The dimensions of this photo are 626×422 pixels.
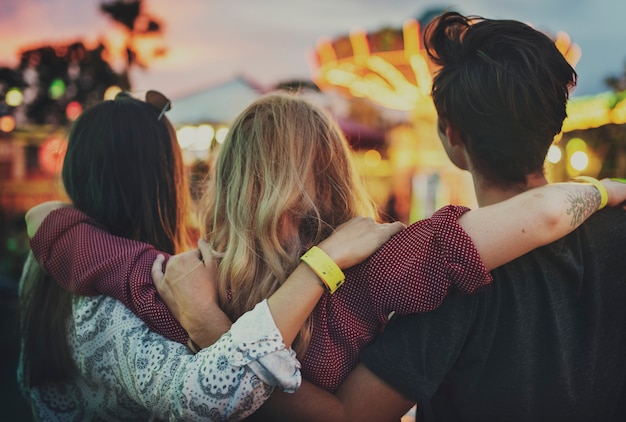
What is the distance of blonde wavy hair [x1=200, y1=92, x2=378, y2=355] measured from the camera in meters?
1.54

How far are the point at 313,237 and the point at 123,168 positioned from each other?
782mm

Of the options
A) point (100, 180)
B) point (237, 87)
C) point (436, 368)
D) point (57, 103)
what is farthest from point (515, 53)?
point (57, 103)

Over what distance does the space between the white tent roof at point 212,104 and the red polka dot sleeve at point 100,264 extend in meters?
8.46

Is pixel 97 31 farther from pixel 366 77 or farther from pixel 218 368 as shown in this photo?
pixel 218 368

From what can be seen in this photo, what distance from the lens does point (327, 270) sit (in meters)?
1.39

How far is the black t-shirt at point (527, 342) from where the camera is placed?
1380 millimetres

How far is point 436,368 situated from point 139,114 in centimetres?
132

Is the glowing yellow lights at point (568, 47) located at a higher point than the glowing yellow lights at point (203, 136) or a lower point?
higher

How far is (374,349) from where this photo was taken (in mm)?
1425

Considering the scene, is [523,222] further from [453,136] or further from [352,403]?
[352,403]

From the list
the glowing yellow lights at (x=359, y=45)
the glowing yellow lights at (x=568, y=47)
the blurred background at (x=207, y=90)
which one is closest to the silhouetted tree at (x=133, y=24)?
the blurred background at (x=207, y=90)

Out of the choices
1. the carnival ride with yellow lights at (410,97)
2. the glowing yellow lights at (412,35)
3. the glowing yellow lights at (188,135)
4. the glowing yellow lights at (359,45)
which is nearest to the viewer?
the glowing yellow lights at (188,135)

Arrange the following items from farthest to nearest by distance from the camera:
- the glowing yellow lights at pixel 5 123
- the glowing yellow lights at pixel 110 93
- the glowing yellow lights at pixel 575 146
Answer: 1. the glowing yellow lights at pixel 575 146
2. the glowing yellow lights at pixel 5 123
3. the glowing yellow lights at pixel 110 93

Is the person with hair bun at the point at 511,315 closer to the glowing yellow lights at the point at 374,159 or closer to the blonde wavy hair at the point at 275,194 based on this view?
the blonde wavy hair at the point at 275,194
